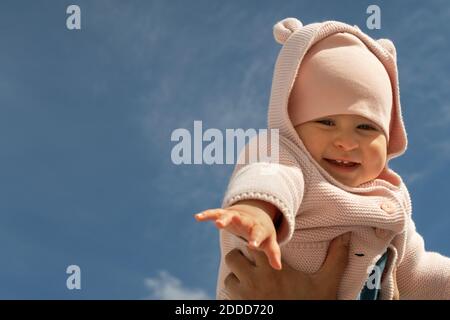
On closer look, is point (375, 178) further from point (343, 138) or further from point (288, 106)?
point (288, 106)

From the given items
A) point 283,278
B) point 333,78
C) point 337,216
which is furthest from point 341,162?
point 283,278

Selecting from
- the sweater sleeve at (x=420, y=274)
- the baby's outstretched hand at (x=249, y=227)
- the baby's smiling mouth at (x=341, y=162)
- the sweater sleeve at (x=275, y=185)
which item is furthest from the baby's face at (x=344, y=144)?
the baby's outstretched hand at (x=249, y=227)

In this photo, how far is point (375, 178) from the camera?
3414mm

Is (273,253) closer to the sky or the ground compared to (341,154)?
closer to the ground

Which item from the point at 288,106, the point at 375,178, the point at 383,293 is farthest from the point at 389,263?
the point at 288,106

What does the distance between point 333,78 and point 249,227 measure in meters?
1.31

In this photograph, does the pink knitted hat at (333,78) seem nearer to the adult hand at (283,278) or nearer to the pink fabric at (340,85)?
the pink fabric at (340,85)

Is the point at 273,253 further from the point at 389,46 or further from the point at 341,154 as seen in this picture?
the point at 389,46

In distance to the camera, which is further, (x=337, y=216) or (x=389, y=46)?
(x=389, y=46)

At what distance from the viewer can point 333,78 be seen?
10.5 ft

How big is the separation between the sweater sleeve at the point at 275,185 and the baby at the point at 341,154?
0.01 meters

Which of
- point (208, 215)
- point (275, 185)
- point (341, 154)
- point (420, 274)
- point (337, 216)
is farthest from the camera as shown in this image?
point (420, 274)

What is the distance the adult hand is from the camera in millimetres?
3176
